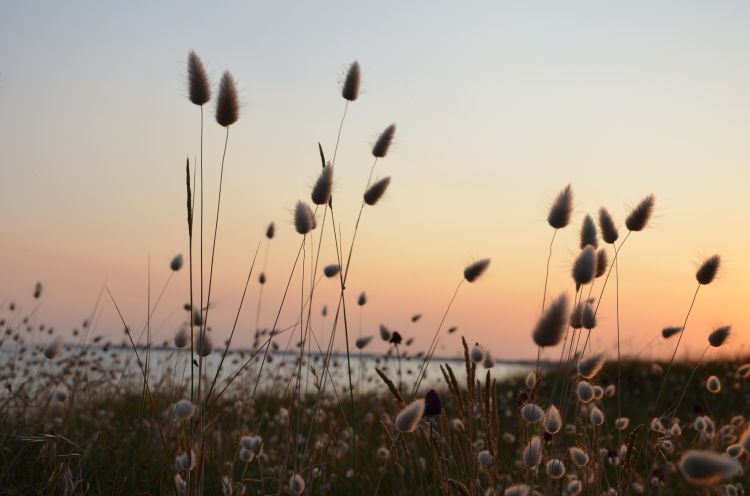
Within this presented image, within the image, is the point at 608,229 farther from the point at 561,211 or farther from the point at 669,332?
the point at 669,332

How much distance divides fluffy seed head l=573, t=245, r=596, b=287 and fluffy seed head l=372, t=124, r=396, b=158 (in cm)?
120

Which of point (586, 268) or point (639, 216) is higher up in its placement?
point (639, 216)

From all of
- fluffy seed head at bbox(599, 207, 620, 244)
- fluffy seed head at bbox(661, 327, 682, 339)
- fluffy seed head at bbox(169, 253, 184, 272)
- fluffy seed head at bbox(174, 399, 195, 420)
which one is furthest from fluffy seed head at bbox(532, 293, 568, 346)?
fluffy seed head at bbox(169, 253, 184, 272)

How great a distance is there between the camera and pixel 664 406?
10.3 metres

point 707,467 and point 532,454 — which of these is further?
point 532,454

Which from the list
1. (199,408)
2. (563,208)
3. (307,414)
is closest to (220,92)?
(199,408)

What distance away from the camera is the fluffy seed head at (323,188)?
2.76 metres

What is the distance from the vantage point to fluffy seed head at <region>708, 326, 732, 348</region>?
3.08 metres

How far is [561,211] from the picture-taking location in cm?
286

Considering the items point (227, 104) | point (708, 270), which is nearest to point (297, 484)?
point (227, 104)

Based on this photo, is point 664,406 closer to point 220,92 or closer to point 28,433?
Result: point 28,433

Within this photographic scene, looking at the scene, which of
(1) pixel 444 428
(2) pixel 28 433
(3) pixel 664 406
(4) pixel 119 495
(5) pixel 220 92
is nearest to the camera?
(1) pixel 444 428

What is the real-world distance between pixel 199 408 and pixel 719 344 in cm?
200

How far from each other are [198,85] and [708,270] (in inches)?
81.7
